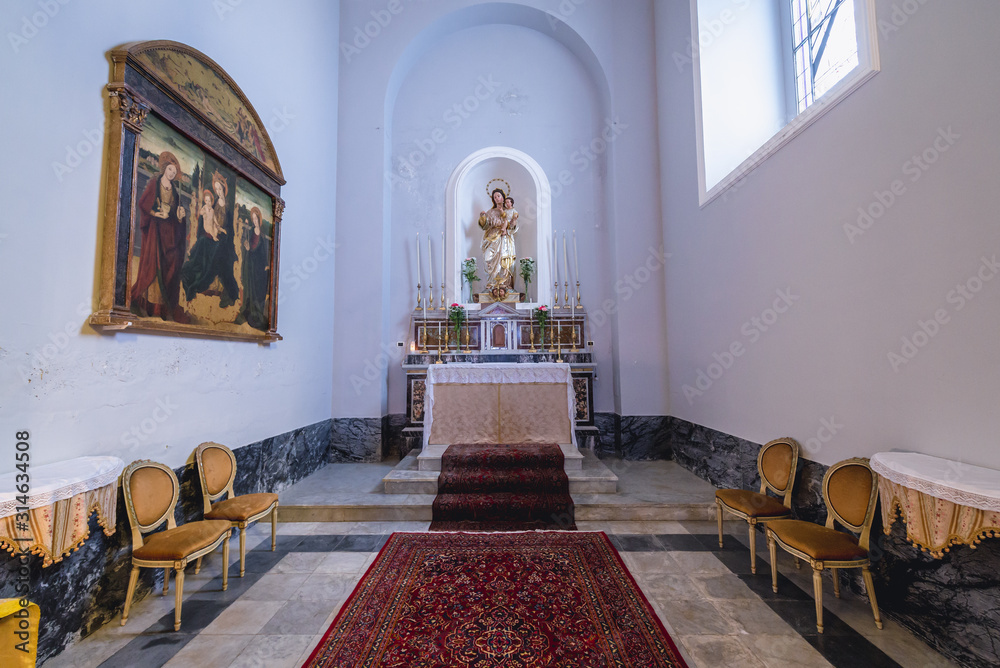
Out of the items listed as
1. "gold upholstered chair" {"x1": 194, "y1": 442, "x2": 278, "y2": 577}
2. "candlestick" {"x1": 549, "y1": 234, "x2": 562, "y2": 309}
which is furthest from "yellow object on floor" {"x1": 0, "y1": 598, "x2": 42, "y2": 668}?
"candlestick" {"x1": 549, "y1": 234, "x2": 562, "y2": 309}

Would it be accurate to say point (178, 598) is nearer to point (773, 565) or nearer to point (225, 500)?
point (225, 500)

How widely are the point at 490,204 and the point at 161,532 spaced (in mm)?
6041

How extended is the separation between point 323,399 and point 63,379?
132 inches

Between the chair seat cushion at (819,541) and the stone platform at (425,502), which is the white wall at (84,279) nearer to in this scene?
the stone platform at (425,502)

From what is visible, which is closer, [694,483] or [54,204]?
[54,204]

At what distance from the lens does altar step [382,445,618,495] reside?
443 centimetres

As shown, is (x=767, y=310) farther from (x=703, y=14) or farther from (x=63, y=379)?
(x=63, y=379)

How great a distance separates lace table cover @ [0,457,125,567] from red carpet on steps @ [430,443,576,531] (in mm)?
2397

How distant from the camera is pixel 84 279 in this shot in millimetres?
2496

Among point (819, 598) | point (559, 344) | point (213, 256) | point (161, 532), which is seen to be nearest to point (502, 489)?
point (559, 344)

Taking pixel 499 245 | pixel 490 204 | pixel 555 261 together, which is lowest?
pixel 555 261

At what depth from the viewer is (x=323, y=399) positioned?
570 centimetres

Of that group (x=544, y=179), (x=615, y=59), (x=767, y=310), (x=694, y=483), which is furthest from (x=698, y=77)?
(x=694, y=483)

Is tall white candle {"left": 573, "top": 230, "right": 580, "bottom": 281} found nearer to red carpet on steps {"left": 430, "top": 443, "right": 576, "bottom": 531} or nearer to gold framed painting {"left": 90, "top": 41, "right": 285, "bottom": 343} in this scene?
red carpet on steps {"left": 430, "top": 443, "right": 576, "bottom": 531}
